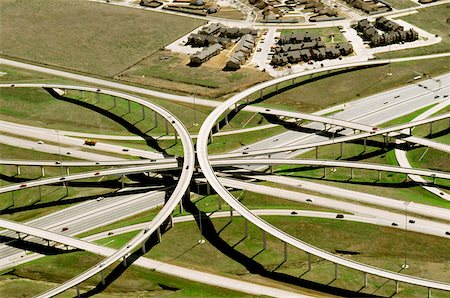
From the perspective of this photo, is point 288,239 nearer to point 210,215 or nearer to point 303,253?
point 303,253

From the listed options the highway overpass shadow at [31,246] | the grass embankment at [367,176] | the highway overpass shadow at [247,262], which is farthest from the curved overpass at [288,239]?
the highway overpass shadow at [31,246]

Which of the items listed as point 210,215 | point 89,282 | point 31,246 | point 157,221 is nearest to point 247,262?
point 210,215

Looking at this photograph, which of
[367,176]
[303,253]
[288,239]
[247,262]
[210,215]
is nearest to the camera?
[288,239]

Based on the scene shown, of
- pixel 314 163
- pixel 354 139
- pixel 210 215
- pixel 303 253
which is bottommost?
pixel 303 253

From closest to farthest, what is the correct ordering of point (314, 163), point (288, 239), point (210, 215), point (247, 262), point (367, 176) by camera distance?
point (288, 239) < point (247, 262) < point (210, 215) < point (314, 163) < point (367, 176)

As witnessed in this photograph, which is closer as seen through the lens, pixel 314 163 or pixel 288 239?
pixel 288 239

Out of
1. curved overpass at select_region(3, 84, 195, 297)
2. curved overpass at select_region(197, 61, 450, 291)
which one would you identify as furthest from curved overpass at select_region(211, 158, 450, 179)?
curved overpass at select_region(3, 84, 195, 297)

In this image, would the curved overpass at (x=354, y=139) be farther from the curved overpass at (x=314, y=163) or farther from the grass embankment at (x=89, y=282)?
the grass embankment at (x=89, y=282)

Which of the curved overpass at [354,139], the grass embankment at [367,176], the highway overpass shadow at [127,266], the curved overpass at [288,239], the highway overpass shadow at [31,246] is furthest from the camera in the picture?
the curved overpass at [354,139]

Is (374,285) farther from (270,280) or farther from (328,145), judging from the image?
(328,145)
